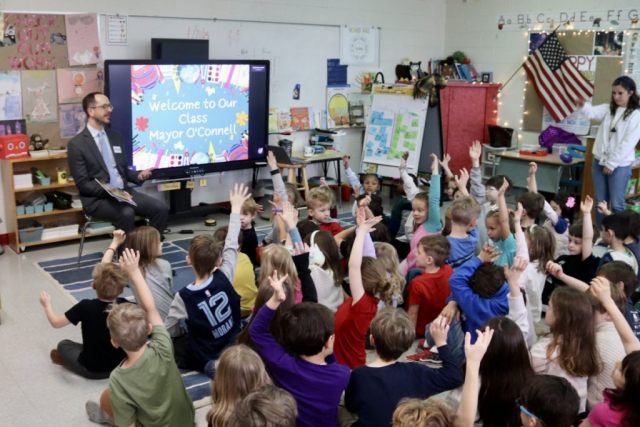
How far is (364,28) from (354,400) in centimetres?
676

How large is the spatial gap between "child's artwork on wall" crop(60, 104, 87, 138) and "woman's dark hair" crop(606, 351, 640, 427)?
5.41m

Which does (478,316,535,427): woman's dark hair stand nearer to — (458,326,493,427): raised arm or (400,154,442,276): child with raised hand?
(458,326,493,427): raised arm

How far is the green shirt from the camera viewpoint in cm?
284

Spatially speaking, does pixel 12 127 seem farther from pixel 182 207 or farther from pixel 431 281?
pixel 431 281

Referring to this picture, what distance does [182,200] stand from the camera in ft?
23.7

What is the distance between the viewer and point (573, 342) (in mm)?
2869

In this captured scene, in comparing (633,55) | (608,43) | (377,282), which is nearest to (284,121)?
(608,43)

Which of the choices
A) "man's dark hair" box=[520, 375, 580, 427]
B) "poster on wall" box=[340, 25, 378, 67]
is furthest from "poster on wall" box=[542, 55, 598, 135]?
"man's dark hair" box=[520, 375, 580, 427]

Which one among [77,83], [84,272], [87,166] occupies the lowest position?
[84,272]

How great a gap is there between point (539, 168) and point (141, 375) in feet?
19.8

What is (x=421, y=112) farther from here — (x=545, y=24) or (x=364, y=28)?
(x=545, y=24)

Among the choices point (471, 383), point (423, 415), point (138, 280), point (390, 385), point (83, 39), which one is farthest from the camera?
point (83, 39)

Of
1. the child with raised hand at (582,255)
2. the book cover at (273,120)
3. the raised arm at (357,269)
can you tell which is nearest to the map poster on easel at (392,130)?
the book cover at (273,120)

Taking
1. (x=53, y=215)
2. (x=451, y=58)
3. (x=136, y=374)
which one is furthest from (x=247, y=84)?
(x=136, y=374)
